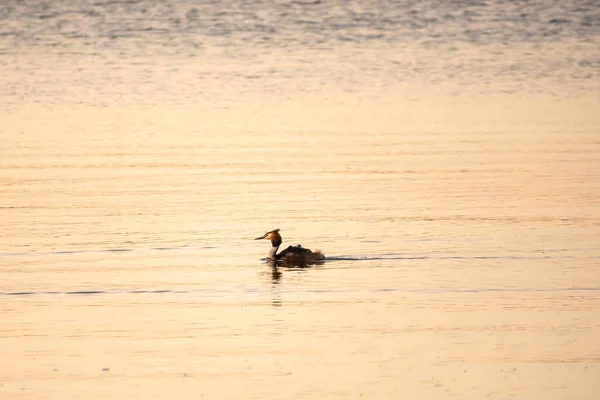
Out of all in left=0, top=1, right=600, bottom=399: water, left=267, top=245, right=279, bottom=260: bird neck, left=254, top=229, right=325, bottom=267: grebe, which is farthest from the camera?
left=267, top=245, right=279, bottom=260: bird neck

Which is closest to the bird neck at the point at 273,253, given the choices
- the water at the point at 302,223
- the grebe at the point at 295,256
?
the grebe at the point at 295,256

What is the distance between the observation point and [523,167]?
73.3ft

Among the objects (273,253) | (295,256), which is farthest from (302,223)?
(295,256)

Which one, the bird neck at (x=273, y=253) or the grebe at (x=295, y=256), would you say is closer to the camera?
the grebe at (x=295, y=256)

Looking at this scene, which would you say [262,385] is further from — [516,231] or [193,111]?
[193,111]

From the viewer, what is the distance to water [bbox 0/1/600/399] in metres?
11.8

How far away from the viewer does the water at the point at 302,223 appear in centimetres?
1178

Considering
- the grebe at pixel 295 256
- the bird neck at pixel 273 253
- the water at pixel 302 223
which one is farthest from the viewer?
the bird neck at pixel 273 253

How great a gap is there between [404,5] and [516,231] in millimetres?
38486

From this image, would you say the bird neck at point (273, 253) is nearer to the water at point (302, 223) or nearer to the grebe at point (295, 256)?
the grebe at point (295, 256)

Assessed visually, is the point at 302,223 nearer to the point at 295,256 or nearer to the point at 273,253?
the point at 273,253

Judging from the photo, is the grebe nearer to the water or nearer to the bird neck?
the bird neck

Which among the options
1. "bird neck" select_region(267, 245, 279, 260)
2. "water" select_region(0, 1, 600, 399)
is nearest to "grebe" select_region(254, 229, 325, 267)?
"bird neck" select_region(267, 245, 279, 260)

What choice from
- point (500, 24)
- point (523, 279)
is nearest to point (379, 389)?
point (523, 279)
